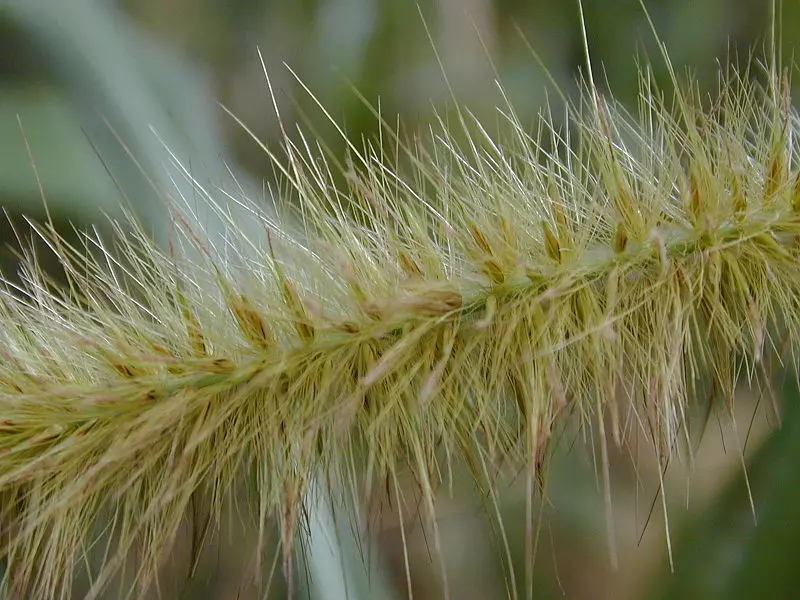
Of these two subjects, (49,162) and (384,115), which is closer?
(49,162)

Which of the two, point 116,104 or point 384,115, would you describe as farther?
point 384,115

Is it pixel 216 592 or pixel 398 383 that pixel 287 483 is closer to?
pixel 398 383

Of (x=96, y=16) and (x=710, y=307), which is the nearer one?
(x=710, y=307)

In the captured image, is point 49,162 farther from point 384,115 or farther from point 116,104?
point 384,115

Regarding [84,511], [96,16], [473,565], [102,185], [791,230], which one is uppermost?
[96,16]

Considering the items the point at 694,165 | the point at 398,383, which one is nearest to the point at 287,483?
the point at 398,383

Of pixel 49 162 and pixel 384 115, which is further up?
pixel 384 115

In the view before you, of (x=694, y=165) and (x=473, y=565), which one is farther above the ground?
(x=694, y=165)

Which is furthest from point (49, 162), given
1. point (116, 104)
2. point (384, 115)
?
point (384, 115)
